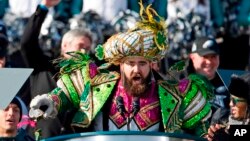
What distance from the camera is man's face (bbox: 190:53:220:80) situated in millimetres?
10484

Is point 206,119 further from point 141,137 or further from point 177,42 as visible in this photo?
point 177,42

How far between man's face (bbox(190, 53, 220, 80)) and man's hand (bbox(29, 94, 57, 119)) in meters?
2.06

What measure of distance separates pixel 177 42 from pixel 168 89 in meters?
3.89

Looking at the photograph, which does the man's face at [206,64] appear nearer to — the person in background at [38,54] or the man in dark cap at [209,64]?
the man in dark cap at [209,64]

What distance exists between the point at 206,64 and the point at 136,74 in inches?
67.2

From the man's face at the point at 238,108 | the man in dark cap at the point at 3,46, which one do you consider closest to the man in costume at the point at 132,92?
the man's face at the point at 238,108

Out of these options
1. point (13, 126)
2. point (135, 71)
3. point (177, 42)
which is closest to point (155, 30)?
point (135, 71)

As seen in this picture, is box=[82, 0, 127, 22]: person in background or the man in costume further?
box=[82, 0, 127, 22]: person in background

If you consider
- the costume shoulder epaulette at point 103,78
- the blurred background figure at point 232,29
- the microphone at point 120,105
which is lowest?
the blurred background figure at point 232,29

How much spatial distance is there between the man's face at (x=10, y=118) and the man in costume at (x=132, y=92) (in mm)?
473

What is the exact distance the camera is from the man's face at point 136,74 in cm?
895

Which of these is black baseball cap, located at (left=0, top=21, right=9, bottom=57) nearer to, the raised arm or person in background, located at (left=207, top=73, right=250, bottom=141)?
the raised arm

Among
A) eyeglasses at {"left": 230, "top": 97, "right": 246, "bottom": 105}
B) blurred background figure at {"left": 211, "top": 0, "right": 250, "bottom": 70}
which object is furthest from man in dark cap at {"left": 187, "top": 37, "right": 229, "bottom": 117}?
blurred background figure at {"left": 211, "top": 0, "right": 250, "bottom": 70}

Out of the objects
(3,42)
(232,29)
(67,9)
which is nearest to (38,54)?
(3,42)
